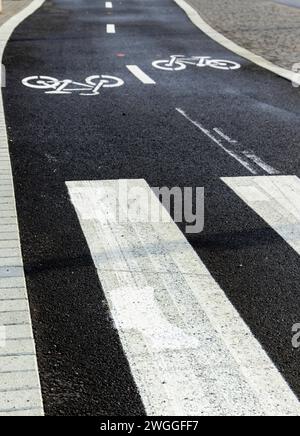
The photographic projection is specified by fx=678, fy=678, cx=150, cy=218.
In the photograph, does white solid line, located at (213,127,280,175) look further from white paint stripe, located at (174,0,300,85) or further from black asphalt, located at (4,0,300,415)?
white paint stripe, located at (174,0,300,85)

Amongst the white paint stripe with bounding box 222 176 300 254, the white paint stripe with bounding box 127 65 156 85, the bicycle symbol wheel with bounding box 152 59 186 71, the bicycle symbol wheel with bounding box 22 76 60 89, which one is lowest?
the bicycle symbol wheel with bounding box 152 59 186 71

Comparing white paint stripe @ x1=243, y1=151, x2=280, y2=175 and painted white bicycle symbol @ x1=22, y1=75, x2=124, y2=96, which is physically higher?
white paint stripe @ x1=243, y1=151, x2=280, y2=175

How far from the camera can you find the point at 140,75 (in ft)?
44.8

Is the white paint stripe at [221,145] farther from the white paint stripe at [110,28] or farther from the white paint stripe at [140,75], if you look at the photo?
the white paint stripe at [110,28]

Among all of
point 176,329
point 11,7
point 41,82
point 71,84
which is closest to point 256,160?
point 176,329

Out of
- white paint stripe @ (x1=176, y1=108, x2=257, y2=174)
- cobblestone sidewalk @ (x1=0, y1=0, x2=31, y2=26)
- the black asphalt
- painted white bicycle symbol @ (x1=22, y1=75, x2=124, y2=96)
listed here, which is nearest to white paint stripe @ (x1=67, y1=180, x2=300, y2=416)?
the black asphalt

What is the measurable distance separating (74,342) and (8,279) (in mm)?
1020

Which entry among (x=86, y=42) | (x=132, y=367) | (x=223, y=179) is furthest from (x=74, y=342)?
(x=86, y=42)

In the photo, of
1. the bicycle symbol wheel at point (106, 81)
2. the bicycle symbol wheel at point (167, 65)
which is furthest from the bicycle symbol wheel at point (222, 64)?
the bicycle symbol wheel at point (106, 81)

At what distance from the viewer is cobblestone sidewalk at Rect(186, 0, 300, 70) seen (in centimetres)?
1661

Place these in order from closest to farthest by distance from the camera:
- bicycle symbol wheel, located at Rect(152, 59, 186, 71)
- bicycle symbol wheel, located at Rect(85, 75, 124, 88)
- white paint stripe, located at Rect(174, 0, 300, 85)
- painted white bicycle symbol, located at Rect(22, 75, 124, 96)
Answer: painted white bicycle symbol, located at Rect(22, 75, 124, 96) → bicycle symbol wheel, located at Rect(85, 75, 124, 88) → white paint stripe, located at Rect(174, 0, 300, 85) → bicycle symbol wheel, located at Rect(152, 59, 186, 71)

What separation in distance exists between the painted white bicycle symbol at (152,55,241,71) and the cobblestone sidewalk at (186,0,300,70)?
3.83 feet

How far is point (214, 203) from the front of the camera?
684cm
